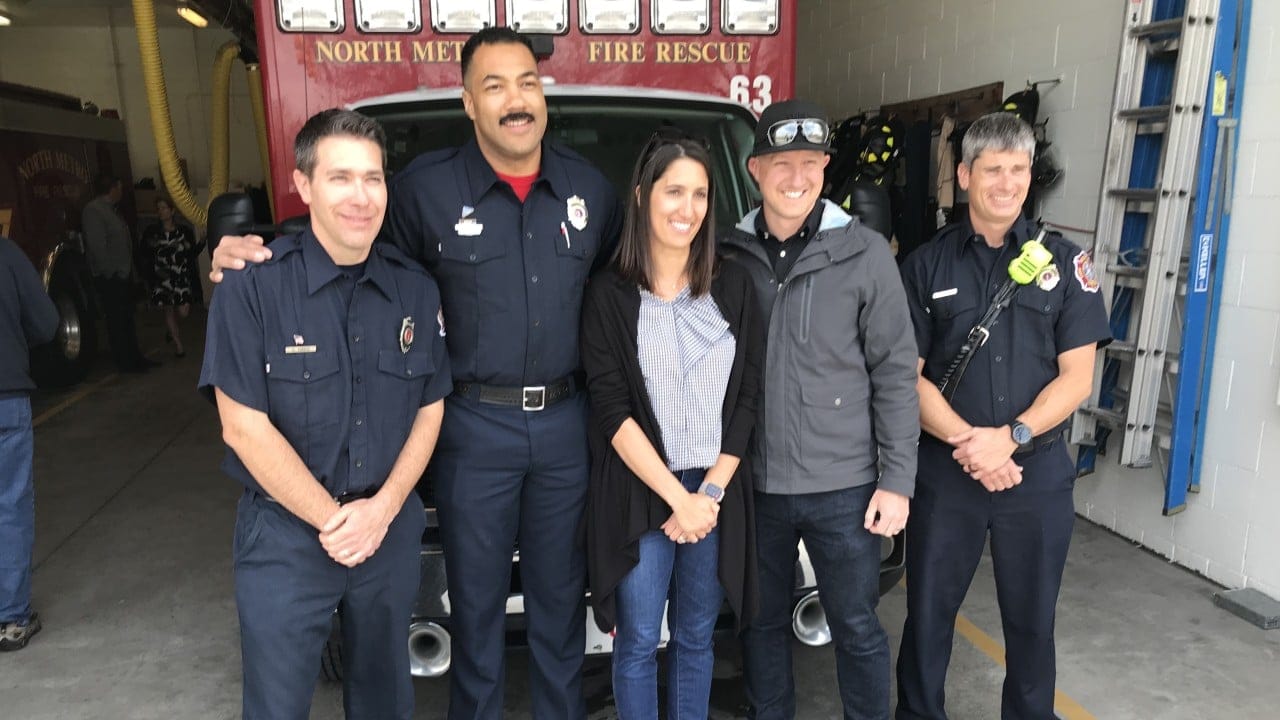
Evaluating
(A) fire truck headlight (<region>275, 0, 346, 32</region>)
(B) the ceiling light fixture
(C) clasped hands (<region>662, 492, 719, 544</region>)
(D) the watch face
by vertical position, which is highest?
(B) the ceiling light fixture

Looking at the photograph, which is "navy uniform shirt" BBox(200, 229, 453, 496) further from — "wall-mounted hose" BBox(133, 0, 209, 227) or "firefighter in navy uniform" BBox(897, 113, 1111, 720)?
"wall-mounted hose" BBox(133, 0, 209, 227)

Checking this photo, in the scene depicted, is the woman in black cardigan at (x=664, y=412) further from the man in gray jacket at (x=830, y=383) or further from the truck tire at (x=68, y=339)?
the truck tire at (x=68, y=339)

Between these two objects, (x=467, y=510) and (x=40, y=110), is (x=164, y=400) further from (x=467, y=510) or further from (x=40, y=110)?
(x=467, y=510)

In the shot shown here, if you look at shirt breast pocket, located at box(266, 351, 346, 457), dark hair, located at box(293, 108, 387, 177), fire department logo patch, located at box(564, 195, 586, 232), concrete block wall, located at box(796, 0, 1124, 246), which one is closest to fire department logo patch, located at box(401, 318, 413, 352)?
shirt breast pocket, located at box(266, 351, 346, 457)

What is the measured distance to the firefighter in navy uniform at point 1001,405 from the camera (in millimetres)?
2510

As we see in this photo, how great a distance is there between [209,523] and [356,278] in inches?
144

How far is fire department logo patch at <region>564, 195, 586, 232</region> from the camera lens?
2512 mm

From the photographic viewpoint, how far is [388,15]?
351 cm

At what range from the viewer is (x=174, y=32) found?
15766 millimetres

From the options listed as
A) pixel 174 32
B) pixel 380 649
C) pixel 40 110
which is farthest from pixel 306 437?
pixel 174 32

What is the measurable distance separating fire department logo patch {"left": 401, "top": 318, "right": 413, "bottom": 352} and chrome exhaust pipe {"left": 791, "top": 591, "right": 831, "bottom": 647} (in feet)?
4.78

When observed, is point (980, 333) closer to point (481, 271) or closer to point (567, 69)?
point (481, 271)

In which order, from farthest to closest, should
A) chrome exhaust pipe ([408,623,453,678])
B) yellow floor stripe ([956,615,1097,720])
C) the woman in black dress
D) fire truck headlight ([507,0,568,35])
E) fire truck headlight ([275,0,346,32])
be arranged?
the woman in black dress
fire truck headlight ([507,0,568,35])
fire truck headlight ([275,0,346,32])
yellow floor stripe ([956,615,1097,720])
chrome exhaust pipe ([408,623,453,678])

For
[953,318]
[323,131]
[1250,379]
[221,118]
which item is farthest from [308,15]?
[221,118]
